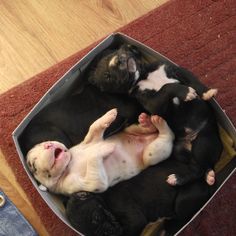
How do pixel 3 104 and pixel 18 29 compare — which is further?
pixel 18 29

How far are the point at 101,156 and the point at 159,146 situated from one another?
0.18 meters

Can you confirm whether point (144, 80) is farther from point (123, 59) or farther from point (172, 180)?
point (172, 180)

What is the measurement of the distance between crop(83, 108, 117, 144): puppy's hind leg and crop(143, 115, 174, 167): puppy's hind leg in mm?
120

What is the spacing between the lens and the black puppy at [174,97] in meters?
1.17

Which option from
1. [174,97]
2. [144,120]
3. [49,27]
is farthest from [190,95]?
[49,27]

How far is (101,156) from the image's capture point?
1.15 meters

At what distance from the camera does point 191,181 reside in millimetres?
1171

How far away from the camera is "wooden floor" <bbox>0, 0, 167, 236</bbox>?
1512 millimetres

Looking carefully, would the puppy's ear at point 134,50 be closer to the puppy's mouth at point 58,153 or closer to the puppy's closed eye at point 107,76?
the puppy's closed eye at point 107,76

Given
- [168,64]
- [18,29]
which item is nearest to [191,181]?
[168,64]

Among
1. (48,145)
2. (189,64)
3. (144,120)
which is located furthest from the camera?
(189,64)

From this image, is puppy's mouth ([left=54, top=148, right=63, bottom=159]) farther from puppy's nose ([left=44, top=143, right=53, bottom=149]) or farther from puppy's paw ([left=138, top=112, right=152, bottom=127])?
puppy's paw ([left=138, top=112, right=152, bottom=127])

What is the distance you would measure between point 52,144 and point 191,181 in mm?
409

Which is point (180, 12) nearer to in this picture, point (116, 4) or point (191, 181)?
point (116, 4)
